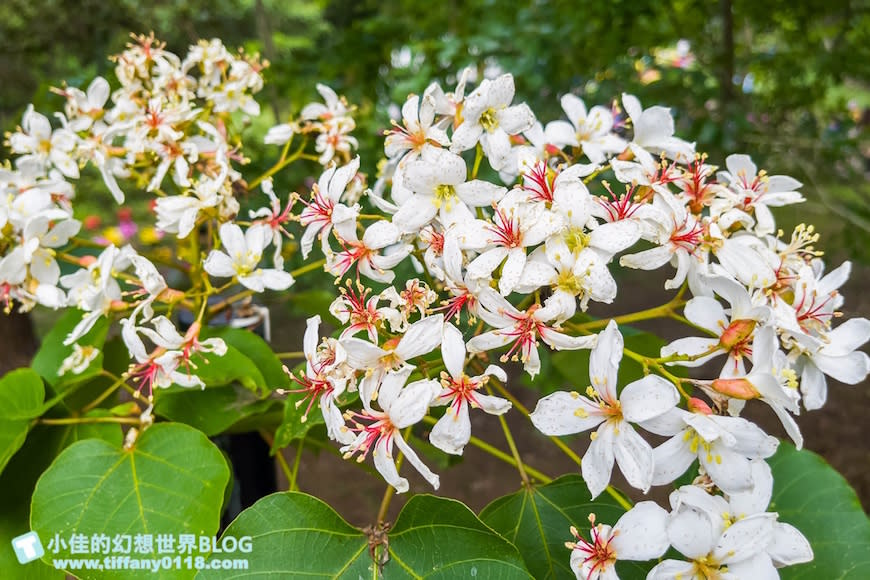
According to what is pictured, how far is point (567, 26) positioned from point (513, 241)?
4.80 ft

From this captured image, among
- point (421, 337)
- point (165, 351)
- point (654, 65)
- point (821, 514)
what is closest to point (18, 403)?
point (165, 351)

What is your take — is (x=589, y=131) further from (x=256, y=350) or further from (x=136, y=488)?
(x=136, y=488)

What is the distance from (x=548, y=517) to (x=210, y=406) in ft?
1.18

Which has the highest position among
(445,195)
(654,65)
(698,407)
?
(654,65)

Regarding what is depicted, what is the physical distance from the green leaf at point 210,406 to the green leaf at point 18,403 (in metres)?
0.12

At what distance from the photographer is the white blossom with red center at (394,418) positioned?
50 centimetres

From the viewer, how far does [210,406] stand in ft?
2.41

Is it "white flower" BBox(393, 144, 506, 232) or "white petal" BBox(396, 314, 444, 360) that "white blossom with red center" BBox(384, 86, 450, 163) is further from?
"white petal" BBox(396, 314, 444, 360)

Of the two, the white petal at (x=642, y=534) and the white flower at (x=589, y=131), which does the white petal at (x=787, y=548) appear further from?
the white flower at (x=589, y=131)

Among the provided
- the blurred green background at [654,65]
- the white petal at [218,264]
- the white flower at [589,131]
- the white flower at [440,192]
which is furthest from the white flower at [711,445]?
the blurred green background at [654,65]

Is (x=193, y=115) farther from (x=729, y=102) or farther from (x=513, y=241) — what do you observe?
(x=729, y=102)

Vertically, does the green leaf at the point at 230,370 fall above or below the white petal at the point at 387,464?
above

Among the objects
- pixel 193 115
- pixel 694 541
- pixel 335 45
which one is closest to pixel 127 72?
pixel 193 115

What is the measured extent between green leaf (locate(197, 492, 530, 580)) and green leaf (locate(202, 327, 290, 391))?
19 cm
